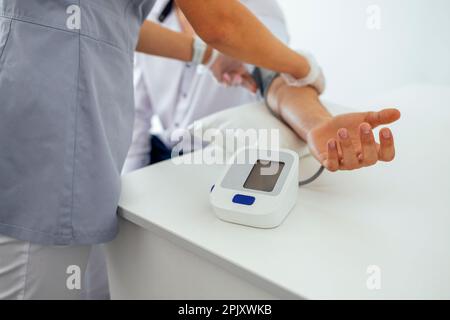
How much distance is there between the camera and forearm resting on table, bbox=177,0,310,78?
0.55 meters

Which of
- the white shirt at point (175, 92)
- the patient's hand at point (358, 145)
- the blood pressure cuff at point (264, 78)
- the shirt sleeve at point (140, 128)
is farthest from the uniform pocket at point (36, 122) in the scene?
the shirt sleeve at point (140, 128)

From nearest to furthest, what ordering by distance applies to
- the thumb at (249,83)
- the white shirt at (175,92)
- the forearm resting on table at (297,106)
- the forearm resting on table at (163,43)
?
1. the forearm resting on table at (297,106)
2. the forearm resting on table at (163,43)
3. the thumb at (249,83)
4. the white shirt at (175,92)

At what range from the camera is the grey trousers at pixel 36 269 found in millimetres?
561

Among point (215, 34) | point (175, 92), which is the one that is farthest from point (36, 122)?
point (175, 92)

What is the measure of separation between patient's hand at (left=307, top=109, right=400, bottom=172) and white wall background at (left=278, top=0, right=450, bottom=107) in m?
0.64

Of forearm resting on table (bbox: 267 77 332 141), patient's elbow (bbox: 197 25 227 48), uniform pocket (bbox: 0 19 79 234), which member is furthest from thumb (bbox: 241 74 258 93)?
uniform pocket (bbox: 0 19 79 234)

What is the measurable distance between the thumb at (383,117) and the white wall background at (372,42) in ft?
2.17

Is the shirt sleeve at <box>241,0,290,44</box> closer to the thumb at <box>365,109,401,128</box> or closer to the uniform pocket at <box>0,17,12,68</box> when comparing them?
the thumb at <box>365,109,401,128</box>

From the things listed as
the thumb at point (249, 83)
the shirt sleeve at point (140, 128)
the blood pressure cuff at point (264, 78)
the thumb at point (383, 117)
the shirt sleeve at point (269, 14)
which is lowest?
the shirt sleeve at point (140, 128)

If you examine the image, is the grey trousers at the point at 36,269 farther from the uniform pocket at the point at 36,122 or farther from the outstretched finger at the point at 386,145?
the outstretched finger at the point at 386,145

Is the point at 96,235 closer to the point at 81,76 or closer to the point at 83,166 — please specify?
the point at 83,166

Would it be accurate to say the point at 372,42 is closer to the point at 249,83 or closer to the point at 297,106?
the point at 249,83

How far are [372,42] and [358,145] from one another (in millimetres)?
1175

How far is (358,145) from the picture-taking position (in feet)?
1.98
